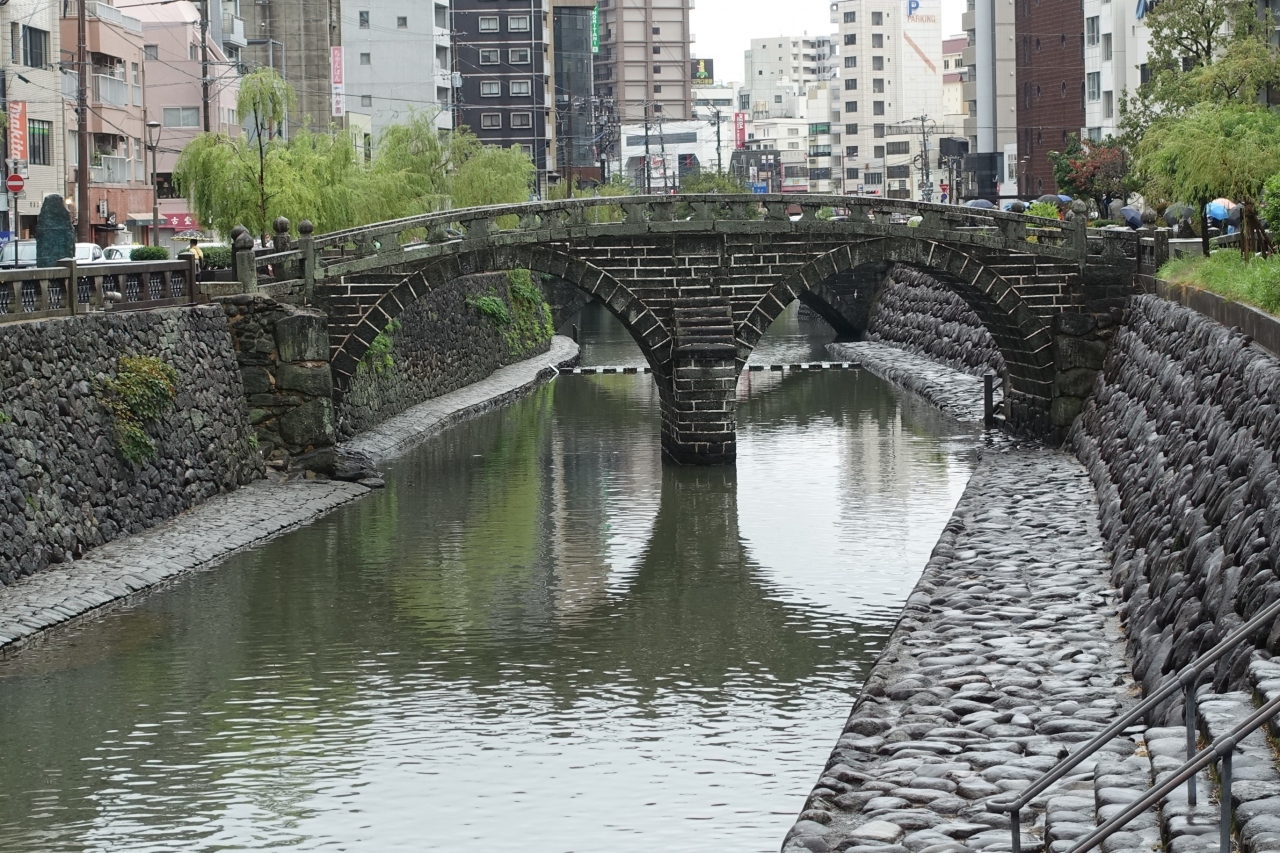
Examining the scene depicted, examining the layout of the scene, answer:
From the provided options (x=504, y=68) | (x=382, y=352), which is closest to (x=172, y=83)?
(x=382, y=352)

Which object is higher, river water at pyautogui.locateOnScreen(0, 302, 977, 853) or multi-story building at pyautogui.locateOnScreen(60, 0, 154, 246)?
multi-story building at pyautogui.locateOnScreen(60, 0, 154, 246)

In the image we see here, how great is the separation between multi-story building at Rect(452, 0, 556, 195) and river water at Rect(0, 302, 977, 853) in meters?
81.3

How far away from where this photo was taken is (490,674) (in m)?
20.0

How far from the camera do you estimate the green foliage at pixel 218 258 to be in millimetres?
38000

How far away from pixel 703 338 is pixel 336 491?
24.7 feet

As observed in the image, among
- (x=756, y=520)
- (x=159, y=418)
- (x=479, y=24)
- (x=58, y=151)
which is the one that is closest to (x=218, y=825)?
(x=159, y=418)

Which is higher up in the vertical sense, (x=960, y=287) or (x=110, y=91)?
(x=110, y=91)

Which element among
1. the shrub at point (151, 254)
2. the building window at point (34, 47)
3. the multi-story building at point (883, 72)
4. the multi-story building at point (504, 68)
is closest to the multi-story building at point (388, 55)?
the multi-story building at point (504, 68)

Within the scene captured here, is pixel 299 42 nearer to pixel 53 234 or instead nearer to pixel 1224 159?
pixel 53 234

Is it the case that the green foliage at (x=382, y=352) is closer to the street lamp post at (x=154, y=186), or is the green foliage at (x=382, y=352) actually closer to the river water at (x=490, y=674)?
the river water at (x=490, y=674)

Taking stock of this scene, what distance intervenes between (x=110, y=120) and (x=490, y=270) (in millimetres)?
31663

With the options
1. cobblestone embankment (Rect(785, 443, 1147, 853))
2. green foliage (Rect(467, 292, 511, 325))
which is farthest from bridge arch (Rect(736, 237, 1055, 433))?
green foliage (Rect(467, 292, 511, 325))

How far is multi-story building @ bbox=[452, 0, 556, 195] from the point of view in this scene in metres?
114

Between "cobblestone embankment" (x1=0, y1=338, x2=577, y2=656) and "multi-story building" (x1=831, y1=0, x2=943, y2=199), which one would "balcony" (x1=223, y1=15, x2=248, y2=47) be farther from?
"multi-story building" (x1=831, y1=0, x2=943, y2=199)
